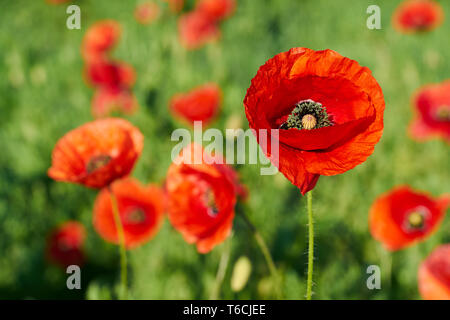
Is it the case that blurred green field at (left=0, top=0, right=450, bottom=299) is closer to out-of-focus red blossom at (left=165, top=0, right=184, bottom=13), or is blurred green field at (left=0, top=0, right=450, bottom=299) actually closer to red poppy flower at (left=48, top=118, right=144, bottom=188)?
out-of-focus red blossom at (left=165, top=0, right=184, bottom=13)

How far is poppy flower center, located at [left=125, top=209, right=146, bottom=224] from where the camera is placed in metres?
1.37

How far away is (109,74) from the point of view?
194 centimetres

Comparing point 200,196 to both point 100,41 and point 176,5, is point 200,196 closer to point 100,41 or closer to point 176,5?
point 100,41

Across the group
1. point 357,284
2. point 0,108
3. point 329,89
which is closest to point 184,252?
point 357,284

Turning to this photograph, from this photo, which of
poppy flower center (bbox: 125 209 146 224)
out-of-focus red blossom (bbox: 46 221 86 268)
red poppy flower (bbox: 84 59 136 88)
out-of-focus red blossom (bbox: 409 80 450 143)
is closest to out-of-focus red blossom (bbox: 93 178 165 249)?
poppy flower center (bbox: 125 209 146 224)

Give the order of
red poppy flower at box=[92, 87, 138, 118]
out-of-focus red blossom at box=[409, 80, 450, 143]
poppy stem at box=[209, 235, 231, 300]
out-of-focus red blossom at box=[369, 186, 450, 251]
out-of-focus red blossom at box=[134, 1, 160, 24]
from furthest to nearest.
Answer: out-of-focus red blossom at box=[134, 1, 160, 24] < red poppy flower at box=[92, 87, 138, 118] < out-of-focus red blossom at box=[409, 80, 450, 143] < out-of-focus red blossom at box=[369, 186, 450, 251] < poppy stem at box=[209, 235, 231, 300]

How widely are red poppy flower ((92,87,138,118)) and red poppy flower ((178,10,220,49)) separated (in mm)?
497

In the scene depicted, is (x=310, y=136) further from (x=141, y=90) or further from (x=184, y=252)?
(x=141, y=90)

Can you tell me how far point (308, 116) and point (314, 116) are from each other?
2 centimetres

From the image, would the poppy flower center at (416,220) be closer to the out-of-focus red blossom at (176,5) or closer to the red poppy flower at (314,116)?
the red poppy flower at (314,116)

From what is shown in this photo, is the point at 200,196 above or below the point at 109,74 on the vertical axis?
below

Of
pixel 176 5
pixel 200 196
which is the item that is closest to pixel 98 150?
pixel 200 196

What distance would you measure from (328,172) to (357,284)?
2.28 feet

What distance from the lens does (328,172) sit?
550mm
